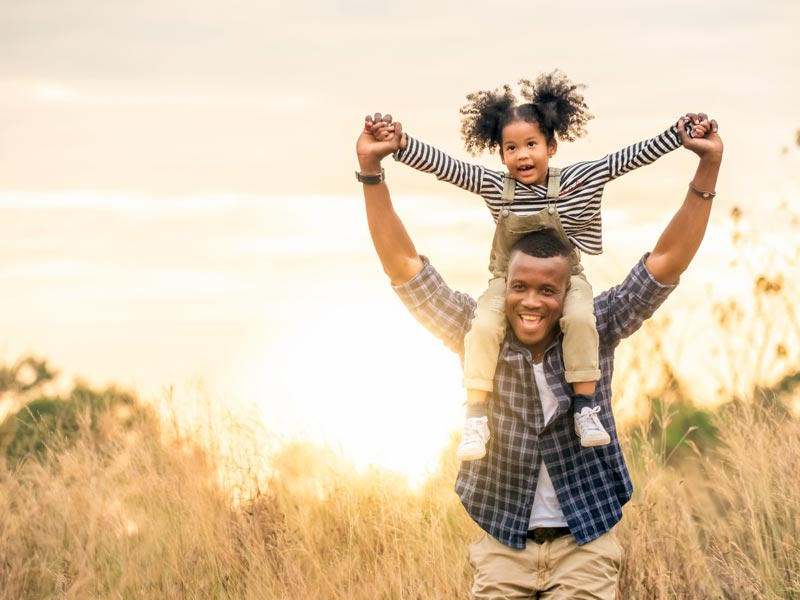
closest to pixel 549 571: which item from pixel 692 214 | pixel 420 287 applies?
pixel 420 287

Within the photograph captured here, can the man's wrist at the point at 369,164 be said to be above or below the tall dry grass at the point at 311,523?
above

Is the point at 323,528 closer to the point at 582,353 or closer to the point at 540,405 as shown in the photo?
the point at 540,405

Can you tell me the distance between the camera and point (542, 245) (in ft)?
13.0

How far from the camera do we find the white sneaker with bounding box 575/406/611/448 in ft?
12.4

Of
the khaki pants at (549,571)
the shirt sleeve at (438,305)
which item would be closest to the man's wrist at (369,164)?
the shirt sleeve at (438,305)

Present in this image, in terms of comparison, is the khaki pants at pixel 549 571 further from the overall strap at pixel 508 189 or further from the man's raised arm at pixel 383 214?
the overall strap at pixel 508 189

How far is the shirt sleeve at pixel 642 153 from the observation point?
4027mm

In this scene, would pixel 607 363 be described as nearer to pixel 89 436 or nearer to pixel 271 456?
pixel 271 456

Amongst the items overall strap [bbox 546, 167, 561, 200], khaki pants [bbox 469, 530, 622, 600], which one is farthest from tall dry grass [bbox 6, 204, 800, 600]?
overall strap [bbox 546, 167, 561, 200]

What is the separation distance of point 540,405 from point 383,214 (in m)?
0.91

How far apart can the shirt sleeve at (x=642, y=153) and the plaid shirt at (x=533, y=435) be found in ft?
1.29

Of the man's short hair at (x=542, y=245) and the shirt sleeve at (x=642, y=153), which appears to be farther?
the shirt sleeve at (x=642, y=153)

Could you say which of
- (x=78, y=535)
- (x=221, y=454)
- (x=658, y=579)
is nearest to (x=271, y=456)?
(x=221, y=454)

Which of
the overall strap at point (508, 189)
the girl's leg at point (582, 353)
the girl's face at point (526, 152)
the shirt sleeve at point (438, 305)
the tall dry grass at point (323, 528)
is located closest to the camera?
the girl's leg at point (582, 353)
